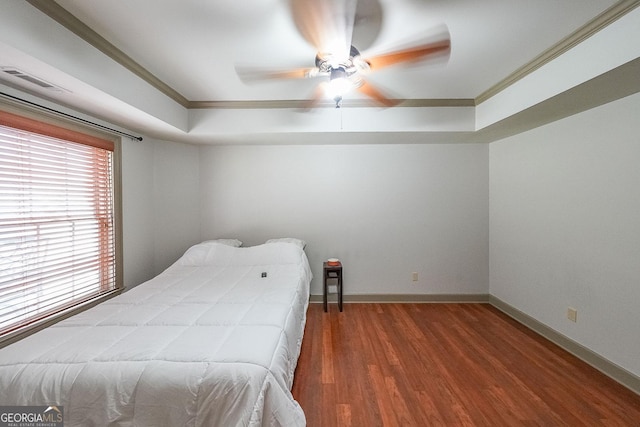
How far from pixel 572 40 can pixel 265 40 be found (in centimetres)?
200

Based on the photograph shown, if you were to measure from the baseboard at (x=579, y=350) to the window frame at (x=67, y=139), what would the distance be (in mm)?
4239

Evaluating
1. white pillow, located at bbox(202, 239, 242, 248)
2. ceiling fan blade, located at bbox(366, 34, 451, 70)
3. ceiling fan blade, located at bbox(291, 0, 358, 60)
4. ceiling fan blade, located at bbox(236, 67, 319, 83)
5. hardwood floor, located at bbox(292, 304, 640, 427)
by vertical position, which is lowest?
hardwood floor, located at bbox(292, 304, 640, 427)

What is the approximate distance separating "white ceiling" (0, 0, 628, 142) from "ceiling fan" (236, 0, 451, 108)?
0.20 feet

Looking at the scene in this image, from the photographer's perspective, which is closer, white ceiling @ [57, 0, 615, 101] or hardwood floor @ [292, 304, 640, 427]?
white ceiling @ [57, 0, 615, 101]

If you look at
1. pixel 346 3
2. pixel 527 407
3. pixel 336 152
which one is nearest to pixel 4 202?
pixel 346 3

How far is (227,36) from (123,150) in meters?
1.86

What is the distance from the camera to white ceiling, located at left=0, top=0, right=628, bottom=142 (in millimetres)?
1457

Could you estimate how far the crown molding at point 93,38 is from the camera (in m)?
1.43

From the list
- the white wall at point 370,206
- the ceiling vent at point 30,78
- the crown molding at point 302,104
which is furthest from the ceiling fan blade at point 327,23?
the white wall at point 370,206

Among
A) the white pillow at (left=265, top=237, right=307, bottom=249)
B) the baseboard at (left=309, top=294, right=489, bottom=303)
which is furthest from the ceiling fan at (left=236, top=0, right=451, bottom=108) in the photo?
the baseboard at (left=309, top=294, right=489, bottom=303)

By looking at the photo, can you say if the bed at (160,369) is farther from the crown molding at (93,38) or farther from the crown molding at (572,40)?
the crown molding at (572,40)

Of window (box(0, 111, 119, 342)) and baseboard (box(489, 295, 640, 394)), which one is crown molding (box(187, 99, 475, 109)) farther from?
baseboard (box(489, 295, 640, 394))

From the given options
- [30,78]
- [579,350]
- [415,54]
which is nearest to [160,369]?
[30,78]

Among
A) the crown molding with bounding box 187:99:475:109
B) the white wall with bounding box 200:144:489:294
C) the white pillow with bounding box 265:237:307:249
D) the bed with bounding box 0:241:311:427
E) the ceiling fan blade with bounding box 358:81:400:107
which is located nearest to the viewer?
the bed with bounding box 0:241:311:427
